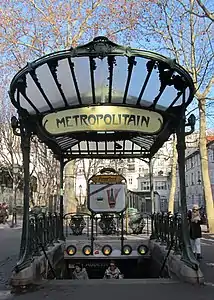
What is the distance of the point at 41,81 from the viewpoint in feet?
24.2

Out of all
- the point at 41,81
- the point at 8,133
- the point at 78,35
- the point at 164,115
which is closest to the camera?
the point at 41,81

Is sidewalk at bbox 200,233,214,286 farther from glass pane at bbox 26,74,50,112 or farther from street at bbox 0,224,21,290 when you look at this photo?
glass pane at bbox 26,74,50,112

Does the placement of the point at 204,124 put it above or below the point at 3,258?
above

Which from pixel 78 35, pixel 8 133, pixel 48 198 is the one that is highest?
pixel 78 35

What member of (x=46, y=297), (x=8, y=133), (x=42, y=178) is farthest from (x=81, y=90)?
(x=42, y=178)

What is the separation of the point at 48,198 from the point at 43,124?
28753 millimetres

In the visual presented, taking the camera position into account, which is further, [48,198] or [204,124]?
[48,198]

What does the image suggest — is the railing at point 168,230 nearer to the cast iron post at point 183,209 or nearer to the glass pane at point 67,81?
the cast iron post at point 183,209

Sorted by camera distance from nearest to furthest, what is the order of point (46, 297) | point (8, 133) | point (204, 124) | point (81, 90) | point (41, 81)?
point (46, 297), point (41, 81), point (81, 90), point (204, 124), point (8, 133)

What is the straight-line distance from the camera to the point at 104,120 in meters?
8.32

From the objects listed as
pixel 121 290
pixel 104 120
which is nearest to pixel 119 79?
pixel 104 120

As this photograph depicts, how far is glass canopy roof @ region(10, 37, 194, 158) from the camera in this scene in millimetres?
6707

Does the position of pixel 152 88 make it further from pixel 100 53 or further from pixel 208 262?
pixel 208 262

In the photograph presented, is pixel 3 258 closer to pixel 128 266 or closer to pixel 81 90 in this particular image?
pixel 128 266
